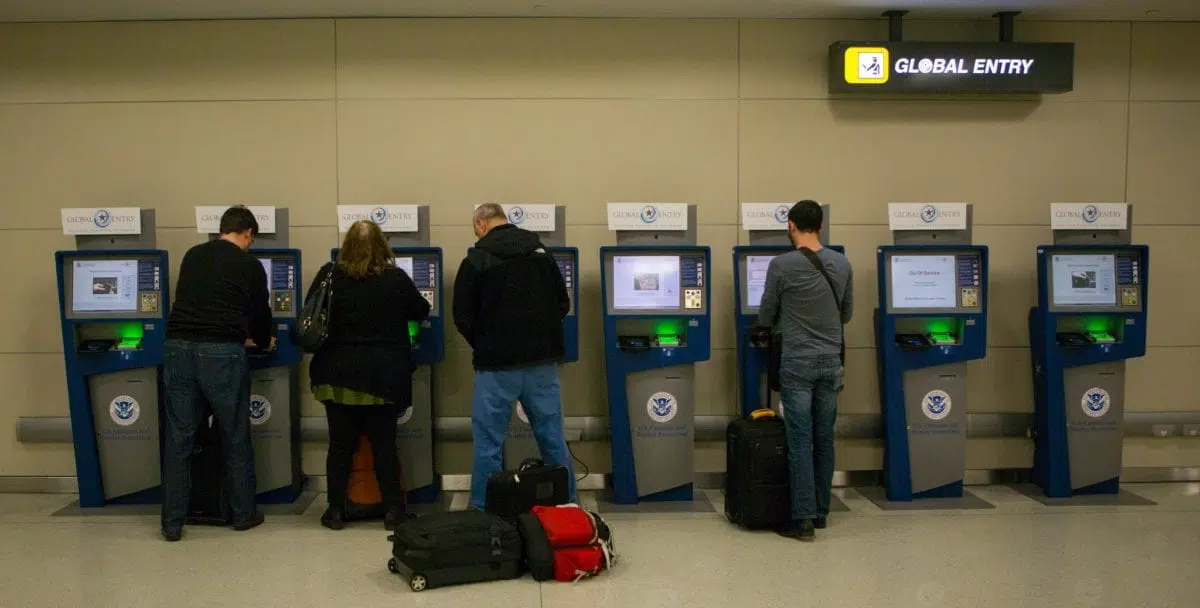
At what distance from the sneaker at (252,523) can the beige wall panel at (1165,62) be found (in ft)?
17.9

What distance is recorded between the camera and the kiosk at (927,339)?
5.57 meters

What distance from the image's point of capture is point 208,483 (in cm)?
532

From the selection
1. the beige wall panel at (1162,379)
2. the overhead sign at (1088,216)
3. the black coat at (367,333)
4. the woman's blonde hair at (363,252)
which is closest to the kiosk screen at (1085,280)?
the overhead sign at (1088,216)

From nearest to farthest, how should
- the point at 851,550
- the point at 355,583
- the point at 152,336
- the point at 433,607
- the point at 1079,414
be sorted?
1. the point at 433,607
2. the point at 355,583
3. the point at 851,550
4. the point at 152,336
5. the point at 1079,414

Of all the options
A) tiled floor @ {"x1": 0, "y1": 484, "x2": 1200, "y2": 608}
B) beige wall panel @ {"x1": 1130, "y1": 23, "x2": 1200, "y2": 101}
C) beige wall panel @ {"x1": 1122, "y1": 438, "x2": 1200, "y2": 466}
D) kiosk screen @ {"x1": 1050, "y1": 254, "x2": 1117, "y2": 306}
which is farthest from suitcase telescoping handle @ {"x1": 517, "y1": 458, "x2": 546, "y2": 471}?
beige wall panel @ {"x1": 1130, "y1": 23, "x2": 1200, "y2": 101}

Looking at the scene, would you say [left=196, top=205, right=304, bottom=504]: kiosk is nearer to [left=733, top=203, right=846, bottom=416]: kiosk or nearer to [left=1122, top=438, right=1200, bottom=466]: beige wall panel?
[left=733, top=203, right=846, bottom=416]: kiosk

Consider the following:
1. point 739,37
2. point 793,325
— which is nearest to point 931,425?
point 793,325

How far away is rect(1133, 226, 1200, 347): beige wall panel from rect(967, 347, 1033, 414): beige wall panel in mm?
786

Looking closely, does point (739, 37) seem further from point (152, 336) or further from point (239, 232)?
point (152, 336)

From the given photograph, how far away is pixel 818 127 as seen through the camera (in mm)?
6078

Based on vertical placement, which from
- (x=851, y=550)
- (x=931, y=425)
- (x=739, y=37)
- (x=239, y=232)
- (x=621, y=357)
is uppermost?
(x=739, y=37)

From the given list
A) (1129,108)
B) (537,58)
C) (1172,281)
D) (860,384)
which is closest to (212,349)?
(537,58)

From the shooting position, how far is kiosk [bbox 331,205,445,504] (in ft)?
17.7

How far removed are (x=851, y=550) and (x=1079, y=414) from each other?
1.87 meters
